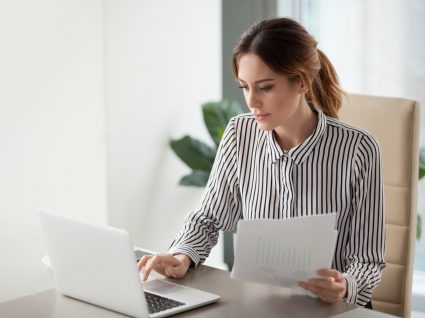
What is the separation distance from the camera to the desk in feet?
5.64

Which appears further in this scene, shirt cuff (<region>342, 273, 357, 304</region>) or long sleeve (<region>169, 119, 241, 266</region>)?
long sleeve (<region>169, 119, 241, 266</region>)

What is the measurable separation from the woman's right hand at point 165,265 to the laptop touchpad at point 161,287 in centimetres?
2

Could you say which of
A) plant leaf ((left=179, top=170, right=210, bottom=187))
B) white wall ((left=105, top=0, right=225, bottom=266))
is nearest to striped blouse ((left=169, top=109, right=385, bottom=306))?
white wall ((left=105, top=0, right=225, bottom=266))

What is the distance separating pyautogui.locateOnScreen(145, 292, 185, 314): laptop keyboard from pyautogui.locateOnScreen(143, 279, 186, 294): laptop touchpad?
41 millimetres

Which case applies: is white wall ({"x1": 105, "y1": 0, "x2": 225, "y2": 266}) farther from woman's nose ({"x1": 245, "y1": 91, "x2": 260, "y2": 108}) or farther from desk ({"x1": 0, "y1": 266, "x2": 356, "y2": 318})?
desk ({"x1": 0, "y1": 266, "x2": 356, "y2": 318})

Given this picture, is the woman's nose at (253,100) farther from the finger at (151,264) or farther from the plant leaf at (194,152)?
Result: the plant leaf at (194,152)

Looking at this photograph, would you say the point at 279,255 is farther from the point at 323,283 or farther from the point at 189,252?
the point at 189,252

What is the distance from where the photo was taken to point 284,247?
1684 millimetres

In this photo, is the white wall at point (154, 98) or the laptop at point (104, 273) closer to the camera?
the laptop at point (104, 273)

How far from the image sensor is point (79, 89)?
128 inches

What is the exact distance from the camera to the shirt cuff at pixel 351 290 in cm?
186

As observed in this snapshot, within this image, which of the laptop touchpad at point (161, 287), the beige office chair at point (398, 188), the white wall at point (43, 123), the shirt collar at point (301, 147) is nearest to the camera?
the laptop touchpad at point (161, 287)

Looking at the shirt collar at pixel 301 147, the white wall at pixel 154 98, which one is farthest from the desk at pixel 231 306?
the white wall at pixel 154 98

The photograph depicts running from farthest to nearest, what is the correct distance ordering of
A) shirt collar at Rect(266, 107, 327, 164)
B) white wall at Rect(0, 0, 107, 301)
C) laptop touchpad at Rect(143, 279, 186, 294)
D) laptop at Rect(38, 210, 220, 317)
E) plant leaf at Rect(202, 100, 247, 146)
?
1. plant leaf at Rect(202, 100, 247, 146)
2. white wall at Rect(0, 0, 107, 301)
3. shirt collar at Rect(266, 107, 327, 164)
4. laptop touchpad at Rect(143, 279, 186, 294)
5. laptop at Rect(38, 210, 220, 317)
